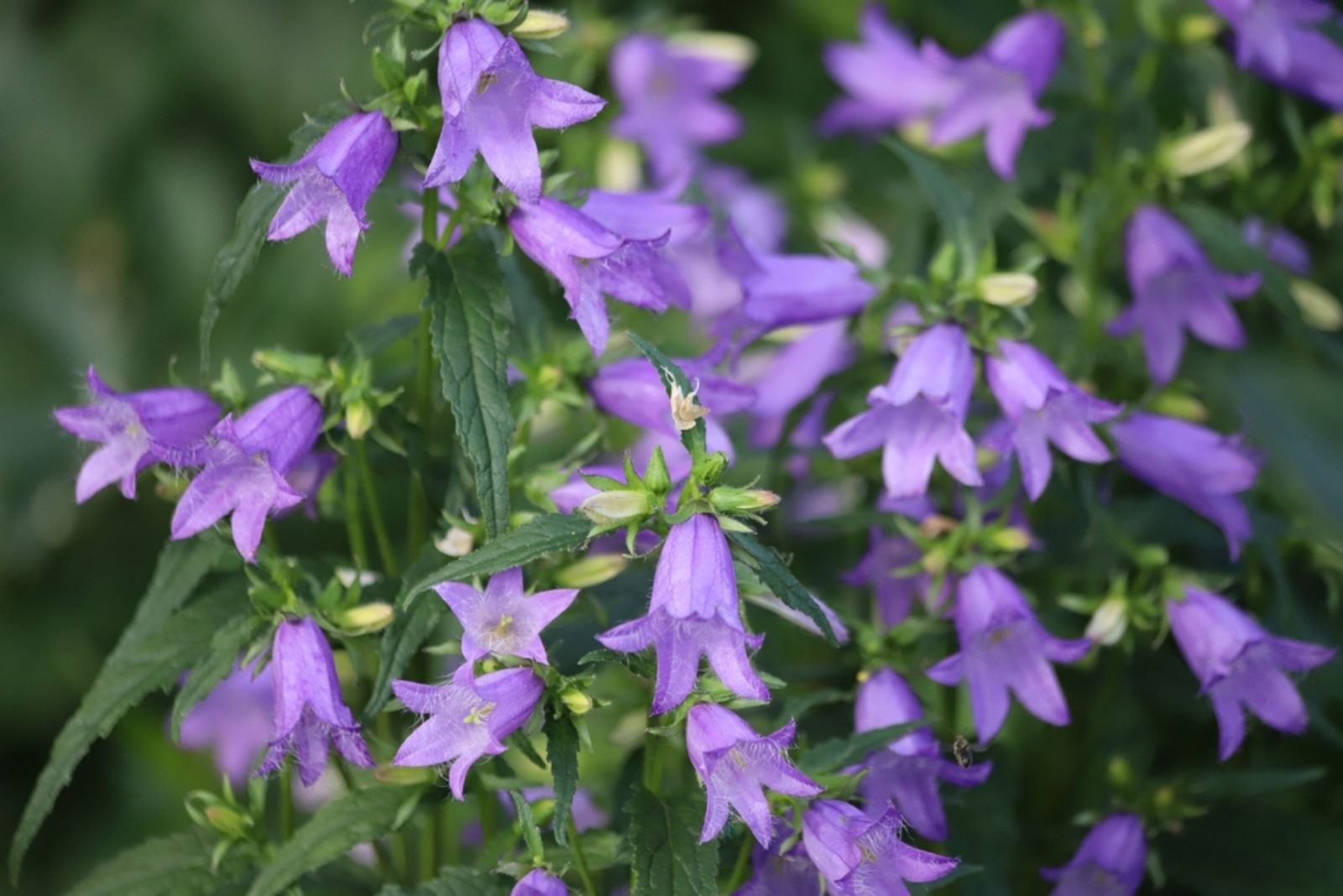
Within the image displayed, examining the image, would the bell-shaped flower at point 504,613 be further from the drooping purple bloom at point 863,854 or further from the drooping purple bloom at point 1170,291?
the drooping purple bloom at point 1170,291

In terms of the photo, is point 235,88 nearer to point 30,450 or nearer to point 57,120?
point 57,120

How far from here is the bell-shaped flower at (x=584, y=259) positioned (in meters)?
1.54

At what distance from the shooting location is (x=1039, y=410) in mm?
1852

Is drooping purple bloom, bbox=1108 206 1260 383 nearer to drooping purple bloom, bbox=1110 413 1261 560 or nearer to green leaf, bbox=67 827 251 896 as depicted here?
drooping purple bloom, bbox=1110 413 1261 560

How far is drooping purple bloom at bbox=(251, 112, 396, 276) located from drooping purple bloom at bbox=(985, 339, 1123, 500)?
2.60ft

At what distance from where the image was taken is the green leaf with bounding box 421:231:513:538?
1427mm

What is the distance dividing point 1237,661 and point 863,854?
71cm

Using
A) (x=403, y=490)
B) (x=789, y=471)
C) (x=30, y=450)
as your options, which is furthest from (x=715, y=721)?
(x=30, y=450)

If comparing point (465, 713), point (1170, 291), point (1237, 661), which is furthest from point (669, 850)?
point (1170, 291)

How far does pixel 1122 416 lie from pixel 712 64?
1.43 metres

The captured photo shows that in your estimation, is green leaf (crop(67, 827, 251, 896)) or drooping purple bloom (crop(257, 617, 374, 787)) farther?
green leaf (crop(67, 827, 251, 896))

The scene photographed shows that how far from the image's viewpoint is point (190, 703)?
151cm

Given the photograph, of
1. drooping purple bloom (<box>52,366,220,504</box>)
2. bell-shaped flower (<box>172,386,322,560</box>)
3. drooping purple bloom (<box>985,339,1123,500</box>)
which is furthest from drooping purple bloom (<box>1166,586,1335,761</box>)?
drooping purple bloom (<box>52,366,220,504</box>)

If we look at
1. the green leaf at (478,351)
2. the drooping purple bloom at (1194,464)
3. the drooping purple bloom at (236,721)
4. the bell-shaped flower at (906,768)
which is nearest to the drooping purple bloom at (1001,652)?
the bell-shaped flower at (906,768)
